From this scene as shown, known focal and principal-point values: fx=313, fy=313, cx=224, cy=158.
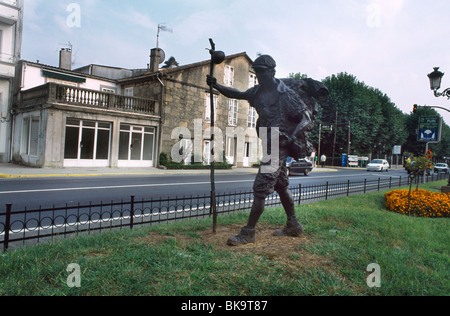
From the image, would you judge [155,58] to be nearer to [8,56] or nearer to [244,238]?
[8,56]

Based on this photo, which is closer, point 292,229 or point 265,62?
point 265,62

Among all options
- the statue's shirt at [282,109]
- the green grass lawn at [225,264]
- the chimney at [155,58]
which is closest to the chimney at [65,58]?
the chimney at [155,58]

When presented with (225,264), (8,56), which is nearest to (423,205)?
(225,264)

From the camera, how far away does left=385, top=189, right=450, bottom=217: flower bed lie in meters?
8.36

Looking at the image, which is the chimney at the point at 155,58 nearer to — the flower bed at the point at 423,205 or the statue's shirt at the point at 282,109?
the flower bed at the point at 423,205

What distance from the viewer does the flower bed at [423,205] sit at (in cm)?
836

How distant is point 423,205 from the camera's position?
28.1ft

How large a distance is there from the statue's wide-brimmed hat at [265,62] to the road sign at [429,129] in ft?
43.8

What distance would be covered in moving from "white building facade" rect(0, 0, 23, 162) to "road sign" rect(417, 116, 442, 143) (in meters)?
23.2

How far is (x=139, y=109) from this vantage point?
21672mm

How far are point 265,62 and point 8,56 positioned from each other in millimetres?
20750
